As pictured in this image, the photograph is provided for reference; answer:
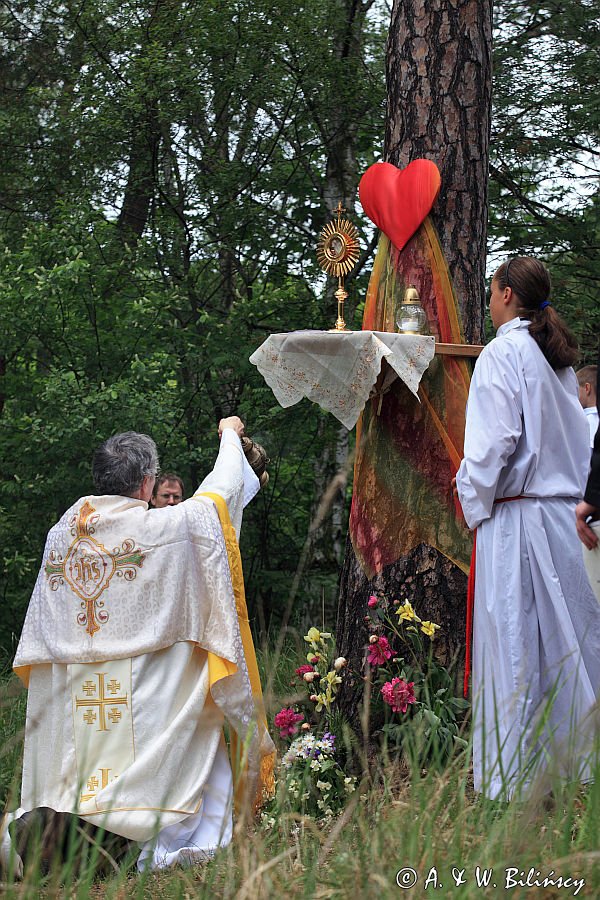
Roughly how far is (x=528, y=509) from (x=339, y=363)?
1.08 m

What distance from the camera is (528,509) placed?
380cm

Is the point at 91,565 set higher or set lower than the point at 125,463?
lower

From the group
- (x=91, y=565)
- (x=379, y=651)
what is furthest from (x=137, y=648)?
(x=379, y=651)

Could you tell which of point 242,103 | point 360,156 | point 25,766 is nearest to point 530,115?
point 360,156

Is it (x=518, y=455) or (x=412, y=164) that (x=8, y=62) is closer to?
(x=412, y=164)

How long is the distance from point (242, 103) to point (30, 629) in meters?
5.79

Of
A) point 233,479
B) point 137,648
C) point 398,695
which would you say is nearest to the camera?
point 398,695

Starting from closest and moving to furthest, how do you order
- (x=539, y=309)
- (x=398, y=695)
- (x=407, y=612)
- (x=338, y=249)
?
(x=539, y=309)
(x=398, y=695)
(x=407, y=612)
(x=338, y=249)

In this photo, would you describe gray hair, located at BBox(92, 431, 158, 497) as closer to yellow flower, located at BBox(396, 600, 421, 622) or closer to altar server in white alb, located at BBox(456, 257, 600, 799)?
yellow flower, located at BBox(396, 600, 421, 622)

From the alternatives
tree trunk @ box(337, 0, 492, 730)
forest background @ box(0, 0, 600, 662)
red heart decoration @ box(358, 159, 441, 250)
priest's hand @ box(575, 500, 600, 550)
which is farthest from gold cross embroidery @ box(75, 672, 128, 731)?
forest background @ box(0, 0, 600, 662)

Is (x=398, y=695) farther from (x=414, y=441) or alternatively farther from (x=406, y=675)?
(x=414, y=441)

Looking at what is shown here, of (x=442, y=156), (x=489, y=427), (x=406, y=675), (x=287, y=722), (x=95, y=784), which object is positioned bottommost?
(x=95, y=784)

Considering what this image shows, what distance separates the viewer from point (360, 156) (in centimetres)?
947

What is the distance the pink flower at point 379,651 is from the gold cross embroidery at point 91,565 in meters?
1.05
